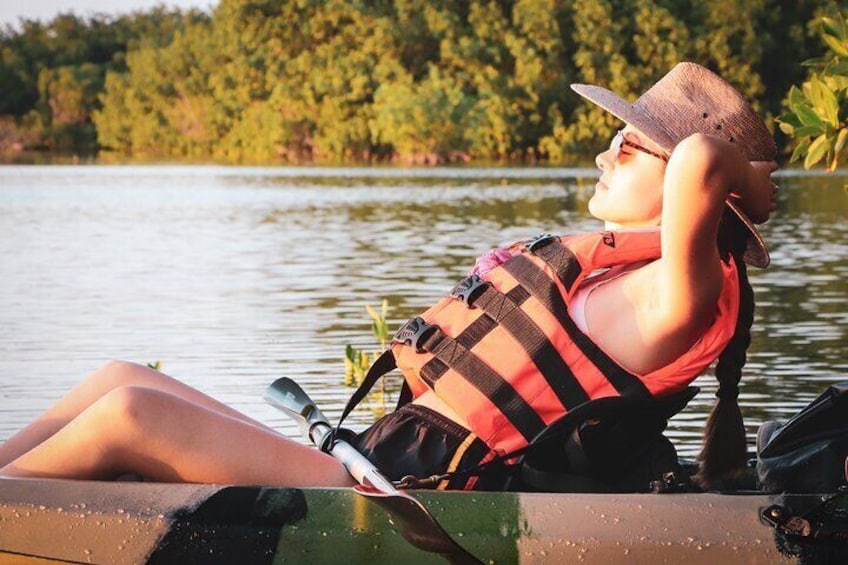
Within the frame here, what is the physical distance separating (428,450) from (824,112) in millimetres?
2061

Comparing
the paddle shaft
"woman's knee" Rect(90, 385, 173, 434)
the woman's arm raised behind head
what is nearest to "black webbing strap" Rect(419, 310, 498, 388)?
the paddle shaft

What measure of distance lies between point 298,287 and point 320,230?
8590mm

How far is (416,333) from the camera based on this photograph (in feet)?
12.7

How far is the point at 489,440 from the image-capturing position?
3.77 m

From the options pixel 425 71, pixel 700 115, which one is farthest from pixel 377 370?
pixel 425 71

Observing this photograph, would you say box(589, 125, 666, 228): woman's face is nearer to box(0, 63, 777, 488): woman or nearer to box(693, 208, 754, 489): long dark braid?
box(0, 63, 777, 488): woman

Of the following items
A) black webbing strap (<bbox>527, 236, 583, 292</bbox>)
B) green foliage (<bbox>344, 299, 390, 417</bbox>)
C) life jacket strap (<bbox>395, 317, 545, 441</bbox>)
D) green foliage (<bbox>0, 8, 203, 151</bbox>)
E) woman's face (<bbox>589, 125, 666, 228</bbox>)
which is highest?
woman's face (<bbox>589, 125, 666, 228</bbox>)

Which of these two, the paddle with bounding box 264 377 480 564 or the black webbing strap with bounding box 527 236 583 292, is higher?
the black webbing strap with bounding box 527 236 583 292

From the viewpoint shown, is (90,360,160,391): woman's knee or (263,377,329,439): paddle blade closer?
(90,360,160,391): woman's knee

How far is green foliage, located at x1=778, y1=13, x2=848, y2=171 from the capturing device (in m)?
5.26

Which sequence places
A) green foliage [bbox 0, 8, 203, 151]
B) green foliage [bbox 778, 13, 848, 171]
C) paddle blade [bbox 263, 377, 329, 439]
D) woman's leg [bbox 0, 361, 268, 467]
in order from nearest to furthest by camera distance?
woman's leg [bbox 0, 361, 268, 467], paddle blade [bbox 263, 377, 329, 439], green foliage [bbox 778, 13, 848, 171], green foliage [bbox 0, 8, 203, 151]

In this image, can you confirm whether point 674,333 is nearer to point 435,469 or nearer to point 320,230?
point 435,469

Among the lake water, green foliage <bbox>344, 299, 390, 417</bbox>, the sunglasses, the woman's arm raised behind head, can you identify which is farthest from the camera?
the lake water

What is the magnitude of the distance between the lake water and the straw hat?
351cm
